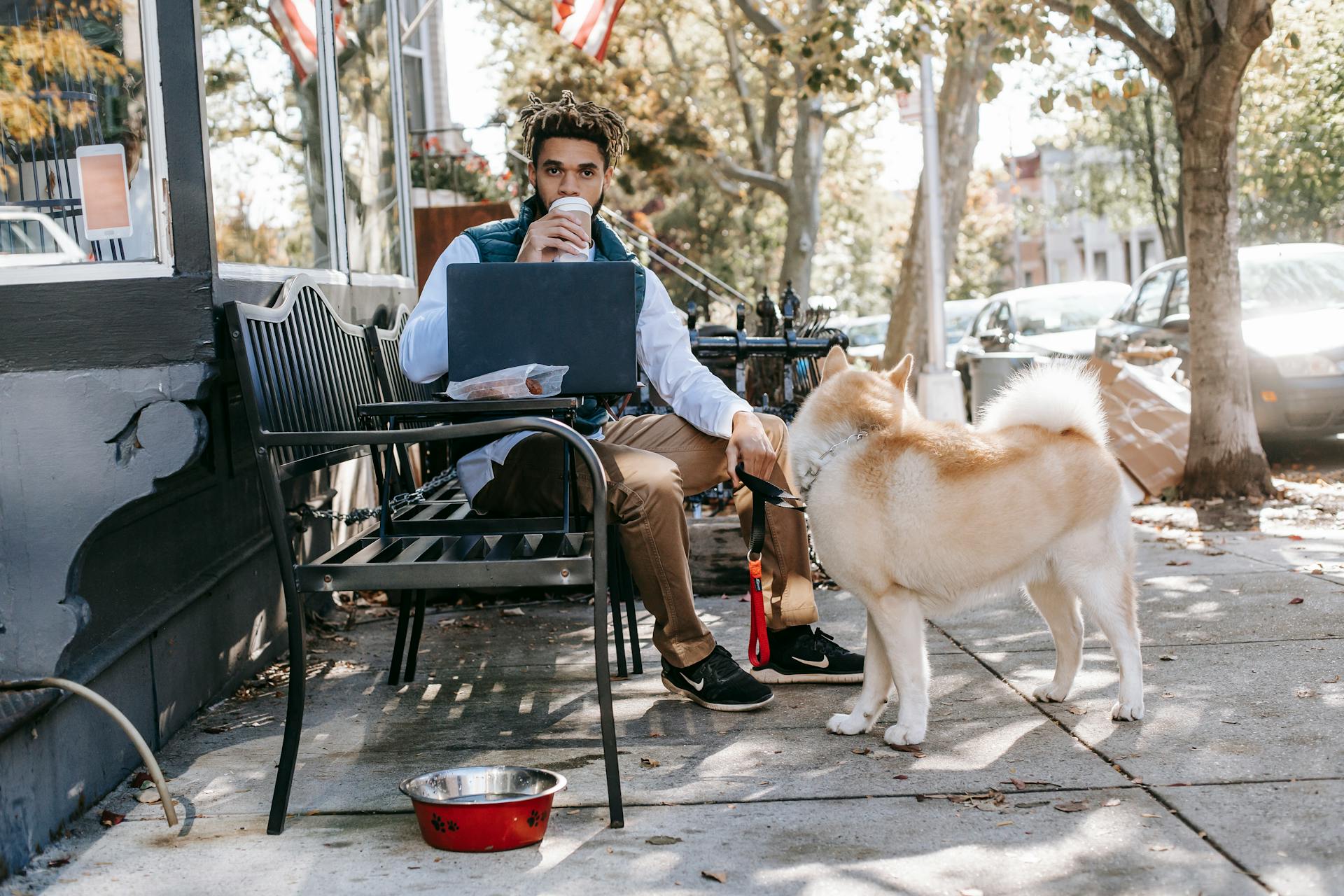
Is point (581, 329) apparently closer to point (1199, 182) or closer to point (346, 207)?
point (346, 207)

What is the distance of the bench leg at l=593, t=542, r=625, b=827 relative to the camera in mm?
3000

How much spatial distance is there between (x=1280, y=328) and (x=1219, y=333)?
2.46 metres

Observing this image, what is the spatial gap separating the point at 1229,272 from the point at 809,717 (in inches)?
229

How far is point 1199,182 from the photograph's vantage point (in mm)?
8250

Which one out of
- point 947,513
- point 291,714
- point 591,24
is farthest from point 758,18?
point 291,714

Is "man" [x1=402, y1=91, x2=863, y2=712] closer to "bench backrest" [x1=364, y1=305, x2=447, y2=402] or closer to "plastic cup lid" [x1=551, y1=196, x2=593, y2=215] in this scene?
"plastic cup lid" [x1=551, y1=196, x2=593, y2=215]

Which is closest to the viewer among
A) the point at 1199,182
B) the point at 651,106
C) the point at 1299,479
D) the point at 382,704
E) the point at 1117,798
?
the point at 1117,798

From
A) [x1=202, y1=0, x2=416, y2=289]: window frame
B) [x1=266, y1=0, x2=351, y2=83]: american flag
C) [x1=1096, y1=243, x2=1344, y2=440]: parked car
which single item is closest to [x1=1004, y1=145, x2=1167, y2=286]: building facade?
[x1=1096, y1=243, x2=1344, y2=440]: parked car

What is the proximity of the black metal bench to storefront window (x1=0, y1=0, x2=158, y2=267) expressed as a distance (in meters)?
0.51

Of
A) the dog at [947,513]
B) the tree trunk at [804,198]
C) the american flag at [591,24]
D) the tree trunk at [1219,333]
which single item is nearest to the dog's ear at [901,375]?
the dog at [947,513]

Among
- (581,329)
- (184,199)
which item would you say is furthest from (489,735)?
(184,199)

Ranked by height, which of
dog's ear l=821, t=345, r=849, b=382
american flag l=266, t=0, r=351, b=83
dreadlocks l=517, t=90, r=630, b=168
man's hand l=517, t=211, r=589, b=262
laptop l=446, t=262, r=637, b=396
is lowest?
dog's ear l=821, t=345, r=849, b=382

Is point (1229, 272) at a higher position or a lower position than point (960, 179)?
lower

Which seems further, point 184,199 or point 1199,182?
point 1199,182
